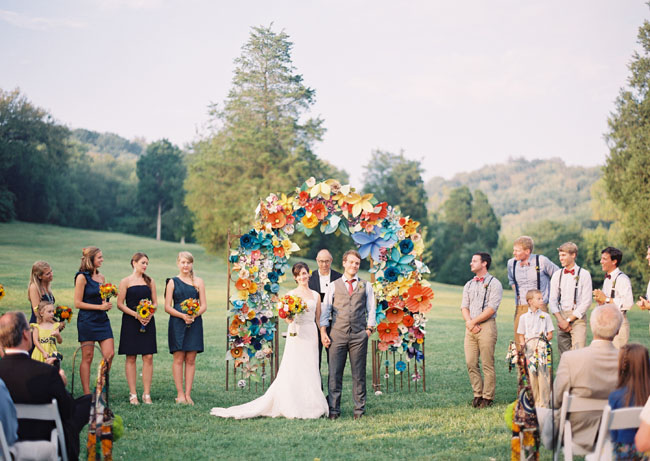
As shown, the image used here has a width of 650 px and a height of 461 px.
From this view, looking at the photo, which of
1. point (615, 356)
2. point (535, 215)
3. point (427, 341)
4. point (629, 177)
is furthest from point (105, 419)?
point (535, 215)

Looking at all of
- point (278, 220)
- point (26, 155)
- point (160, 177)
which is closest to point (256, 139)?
point (26, 155)

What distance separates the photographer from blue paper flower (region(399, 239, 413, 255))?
9.38 m

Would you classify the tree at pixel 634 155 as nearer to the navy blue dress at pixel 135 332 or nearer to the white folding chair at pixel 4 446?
the navy blue dress at pixel 135 332

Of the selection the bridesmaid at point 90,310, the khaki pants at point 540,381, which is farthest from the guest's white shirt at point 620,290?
the bridesmaid at point 90,310

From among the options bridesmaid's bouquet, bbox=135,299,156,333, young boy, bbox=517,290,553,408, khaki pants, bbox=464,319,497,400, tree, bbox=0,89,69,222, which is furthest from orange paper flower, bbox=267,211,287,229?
tree, bbox=0,89,69,222

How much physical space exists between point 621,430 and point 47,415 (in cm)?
388

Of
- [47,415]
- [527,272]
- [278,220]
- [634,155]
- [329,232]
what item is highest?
[634,155]

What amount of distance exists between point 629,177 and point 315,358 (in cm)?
2446

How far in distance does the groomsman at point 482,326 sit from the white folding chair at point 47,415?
5143 millimetres

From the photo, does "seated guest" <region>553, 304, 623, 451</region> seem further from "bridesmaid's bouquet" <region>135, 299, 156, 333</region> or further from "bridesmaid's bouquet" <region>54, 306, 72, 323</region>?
"bridesmaid's bouquet" <region>54, 306, 72, 323</region>

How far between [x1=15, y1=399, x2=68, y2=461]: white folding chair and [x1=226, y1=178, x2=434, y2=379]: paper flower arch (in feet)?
15.9

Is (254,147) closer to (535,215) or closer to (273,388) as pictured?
(273,388)

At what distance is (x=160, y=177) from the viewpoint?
50.8 meters

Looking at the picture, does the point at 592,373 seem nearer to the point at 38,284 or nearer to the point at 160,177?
the point at 38,284
